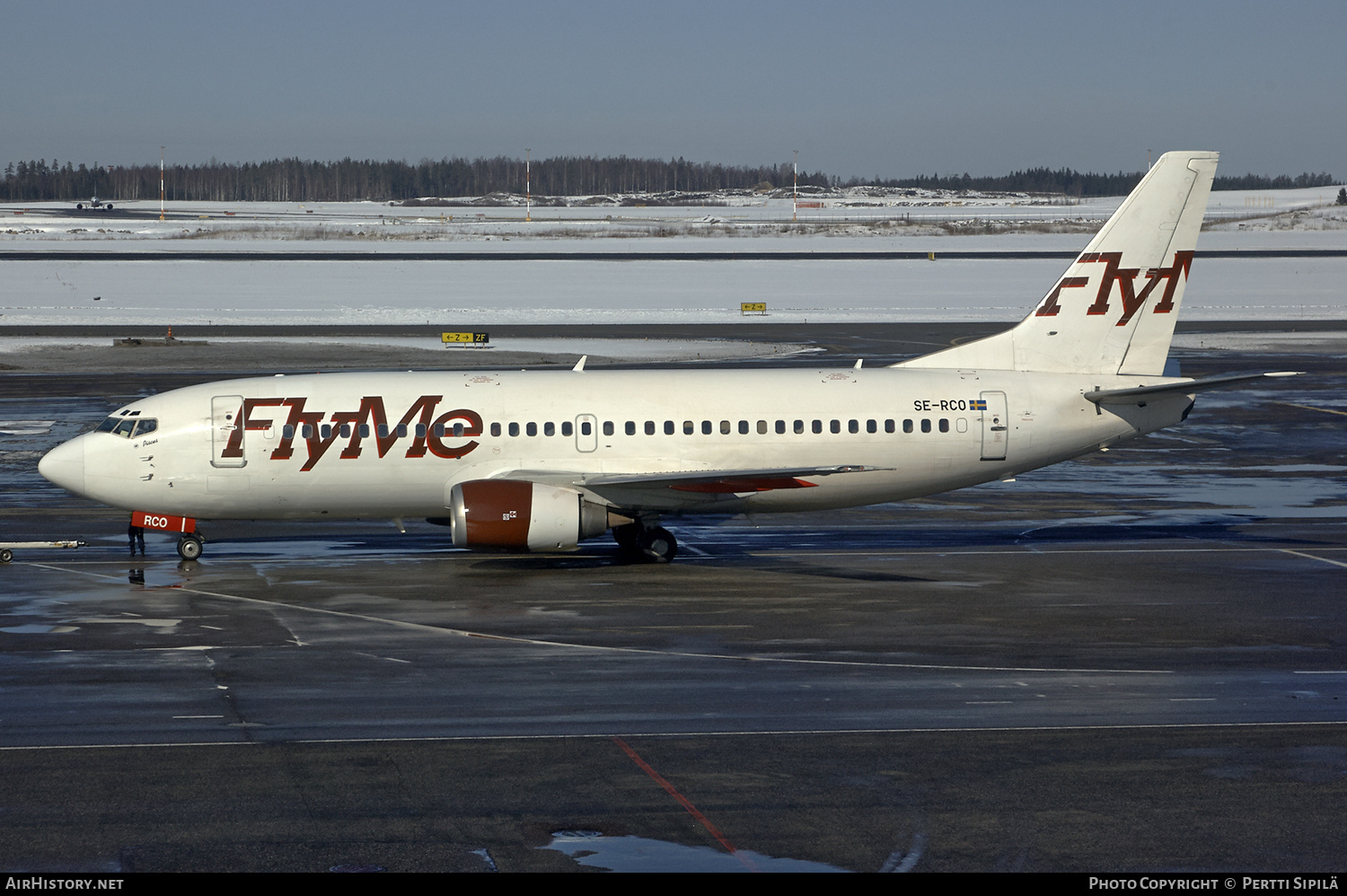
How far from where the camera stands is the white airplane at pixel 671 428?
97.7 feet

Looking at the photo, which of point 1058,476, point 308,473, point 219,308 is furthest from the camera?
point 219,308

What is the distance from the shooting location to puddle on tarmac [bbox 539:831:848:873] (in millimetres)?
13359

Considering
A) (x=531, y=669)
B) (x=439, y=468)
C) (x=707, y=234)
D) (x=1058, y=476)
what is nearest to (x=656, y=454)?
(x=439, y=468)

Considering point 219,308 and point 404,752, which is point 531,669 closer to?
point 404,752

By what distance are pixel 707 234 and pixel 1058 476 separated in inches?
5410

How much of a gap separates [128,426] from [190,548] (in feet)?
9.65

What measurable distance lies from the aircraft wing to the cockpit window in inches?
810

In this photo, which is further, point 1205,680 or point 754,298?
point 754,298

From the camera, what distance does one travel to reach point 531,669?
21266mm

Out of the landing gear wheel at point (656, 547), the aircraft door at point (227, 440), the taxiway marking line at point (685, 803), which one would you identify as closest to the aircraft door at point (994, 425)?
the landing gear wheel at point (656, 547)

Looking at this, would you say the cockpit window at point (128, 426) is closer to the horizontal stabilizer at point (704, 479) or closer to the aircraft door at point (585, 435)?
the horizontal stabilizer at point (704, 479)

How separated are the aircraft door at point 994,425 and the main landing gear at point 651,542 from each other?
286 inches

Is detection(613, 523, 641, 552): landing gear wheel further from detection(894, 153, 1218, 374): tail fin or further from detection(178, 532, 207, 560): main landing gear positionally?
detection(894, 153, 1218, 374): tail fin

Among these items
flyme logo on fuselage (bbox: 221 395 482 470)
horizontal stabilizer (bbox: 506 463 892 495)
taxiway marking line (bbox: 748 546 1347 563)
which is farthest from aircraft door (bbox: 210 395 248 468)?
taxiway marking line (bbox: 748 546 1347 563)
